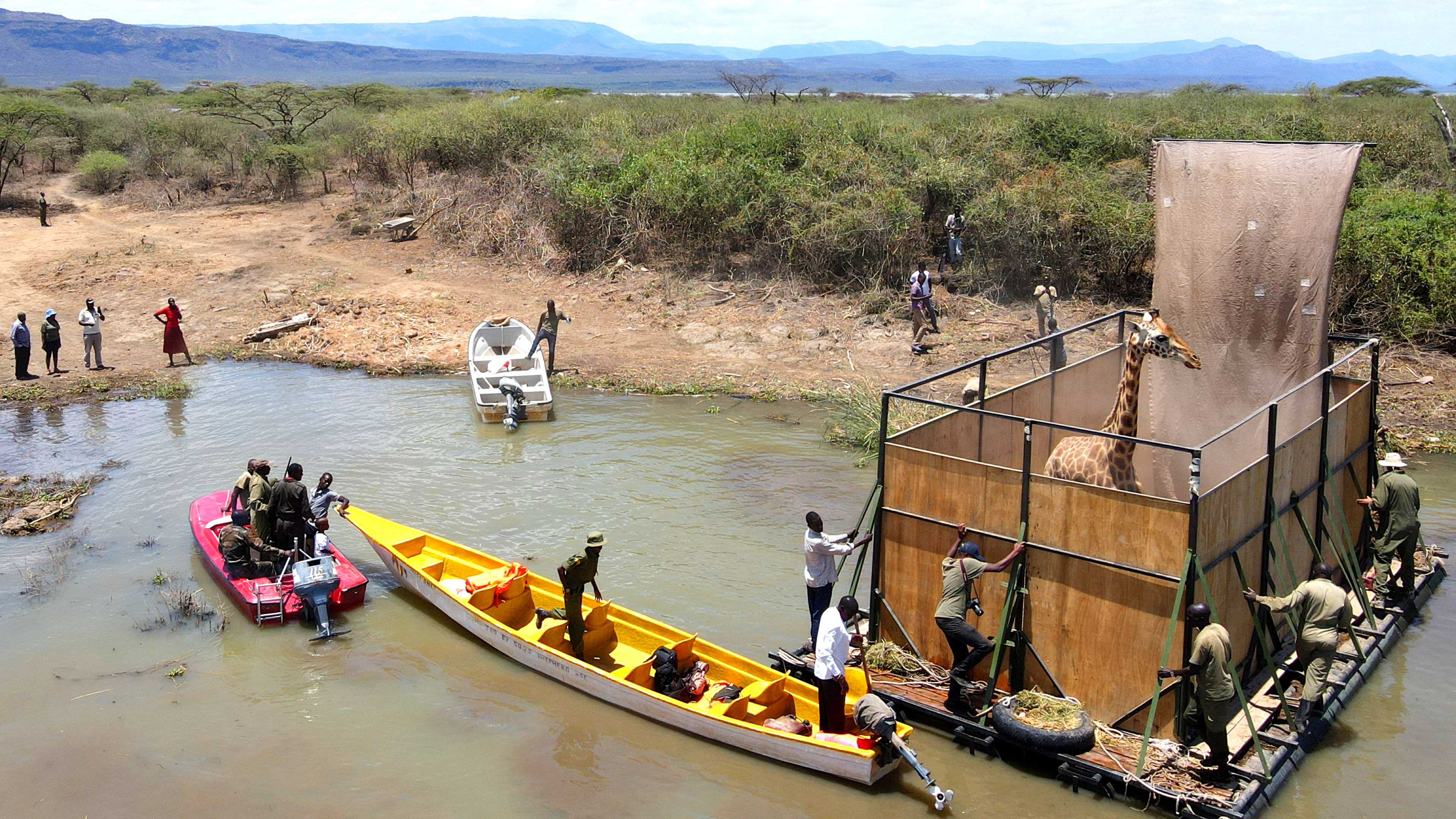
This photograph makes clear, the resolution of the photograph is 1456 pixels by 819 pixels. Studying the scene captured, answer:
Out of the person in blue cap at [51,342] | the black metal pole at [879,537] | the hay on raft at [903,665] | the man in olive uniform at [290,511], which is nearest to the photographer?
the black metal pole at [879,537]

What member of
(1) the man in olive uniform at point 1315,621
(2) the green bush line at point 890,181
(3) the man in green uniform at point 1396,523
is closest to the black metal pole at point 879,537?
(1) the man in olive uniform at point 1315,621

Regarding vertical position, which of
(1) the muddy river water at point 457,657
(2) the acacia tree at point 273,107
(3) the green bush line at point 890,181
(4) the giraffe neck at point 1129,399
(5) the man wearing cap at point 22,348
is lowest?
(1) the muddy river water at point 457,657

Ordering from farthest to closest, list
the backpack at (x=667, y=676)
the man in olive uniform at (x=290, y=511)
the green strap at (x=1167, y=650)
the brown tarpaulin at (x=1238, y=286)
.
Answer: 1. the man in olive uniform at (x=290, y=511)
2. the brown tarpaulin at (x=1238, y=286)
3. the backpack at (x=667, y=676)
4. the green strap at (x=1167, y=650)

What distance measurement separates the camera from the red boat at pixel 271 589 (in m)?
11.0

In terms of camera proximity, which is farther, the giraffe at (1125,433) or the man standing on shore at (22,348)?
the man standing on shore at (22,348)

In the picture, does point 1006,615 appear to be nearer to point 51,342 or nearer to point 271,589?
point 271,589

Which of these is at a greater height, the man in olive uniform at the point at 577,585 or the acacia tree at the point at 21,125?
the acacia tree at the point at 21,125

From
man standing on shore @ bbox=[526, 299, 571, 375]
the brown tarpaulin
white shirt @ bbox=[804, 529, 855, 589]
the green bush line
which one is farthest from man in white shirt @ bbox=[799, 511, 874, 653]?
the green bush line

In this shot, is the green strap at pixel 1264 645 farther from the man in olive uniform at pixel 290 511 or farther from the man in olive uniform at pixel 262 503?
the man in olive uniform at pixel 262 503

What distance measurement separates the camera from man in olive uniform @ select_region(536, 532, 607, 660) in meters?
9.43

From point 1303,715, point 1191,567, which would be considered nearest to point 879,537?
point 1191,567

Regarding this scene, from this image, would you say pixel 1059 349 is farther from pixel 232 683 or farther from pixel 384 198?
pixel 384 198

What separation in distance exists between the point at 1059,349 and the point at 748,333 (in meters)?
7.48

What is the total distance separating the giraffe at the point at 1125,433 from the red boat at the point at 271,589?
7.42m
